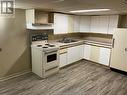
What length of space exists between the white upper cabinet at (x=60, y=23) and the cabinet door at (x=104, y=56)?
1.64 metres

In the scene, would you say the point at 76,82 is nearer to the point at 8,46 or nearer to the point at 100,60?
the point at 100,60

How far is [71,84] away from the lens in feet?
10.6

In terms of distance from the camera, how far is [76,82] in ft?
11.0

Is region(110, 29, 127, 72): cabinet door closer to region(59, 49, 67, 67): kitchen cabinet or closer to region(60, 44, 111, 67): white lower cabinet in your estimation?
region(60, 44, 111, 67): white lower cabinet

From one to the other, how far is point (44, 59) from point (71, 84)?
1.03 metres

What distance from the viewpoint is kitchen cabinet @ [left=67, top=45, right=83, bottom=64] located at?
434 cm

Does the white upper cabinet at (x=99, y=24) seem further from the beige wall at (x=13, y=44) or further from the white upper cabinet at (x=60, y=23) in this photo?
the beige wall at (x=13, y=44)

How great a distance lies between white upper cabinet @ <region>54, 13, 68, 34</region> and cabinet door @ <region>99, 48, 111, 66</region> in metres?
1.64

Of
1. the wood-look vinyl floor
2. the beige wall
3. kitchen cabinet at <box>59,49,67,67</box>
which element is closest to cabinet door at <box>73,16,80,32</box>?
kitchen cabinet at <box>59,49,67,67</box>

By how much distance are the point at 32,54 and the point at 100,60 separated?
2.61 m

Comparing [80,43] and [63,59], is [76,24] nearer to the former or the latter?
[80,43]

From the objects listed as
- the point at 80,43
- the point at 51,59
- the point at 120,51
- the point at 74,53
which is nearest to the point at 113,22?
the point at 120,51

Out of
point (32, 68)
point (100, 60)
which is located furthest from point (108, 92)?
point (32, 68)

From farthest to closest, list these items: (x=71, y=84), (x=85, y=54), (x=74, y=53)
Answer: (x=85, y=54) < (x=74, y=53) < (x=71, y=84)
